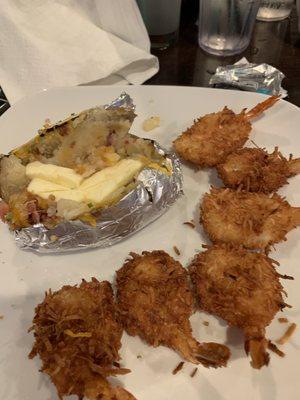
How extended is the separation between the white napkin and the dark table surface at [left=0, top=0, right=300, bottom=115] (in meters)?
0.13

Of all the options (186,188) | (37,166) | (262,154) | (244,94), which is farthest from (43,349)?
(244,94)

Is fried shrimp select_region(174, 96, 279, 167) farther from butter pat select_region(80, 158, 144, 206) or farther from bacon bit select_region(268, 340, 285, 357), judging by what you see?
bacon bit select_region(268, 340, 285, 357)

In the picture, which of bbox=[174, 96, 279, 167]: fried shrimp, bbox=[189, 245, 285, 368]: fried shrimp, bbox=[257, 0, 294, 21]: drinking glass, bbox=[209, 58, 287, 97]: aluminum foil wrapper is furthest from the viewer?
bbox=[257, 0, 294, 21]: drinking glass

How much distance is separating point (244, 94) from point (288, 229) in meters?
0.74

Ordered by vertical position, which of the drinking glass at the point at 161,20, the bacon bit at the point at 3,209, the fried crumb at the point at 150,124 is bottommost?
the bacon bit at the point at 3,209

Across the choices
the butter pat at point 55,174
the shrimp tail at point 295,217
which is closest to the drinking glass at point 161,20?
the butter pat at point 55,174

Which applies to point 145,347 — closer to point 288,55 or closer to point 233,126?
point 233,126

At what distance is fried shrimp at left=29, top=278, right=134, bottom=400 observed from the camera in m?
1.09

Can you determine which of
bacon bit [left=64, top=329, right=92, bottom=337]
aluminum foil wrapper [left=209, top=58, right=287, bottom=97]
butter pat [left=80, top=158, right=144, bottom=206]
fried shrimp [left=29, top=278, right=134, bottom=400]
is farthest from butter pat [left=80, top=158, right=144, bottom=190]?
aluminum foil wrapper [left=209, top=58, right=287, bottom=97]

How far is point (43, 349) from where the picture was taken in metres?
1.16

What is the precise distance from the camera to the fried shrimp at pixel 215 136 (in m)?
1.68

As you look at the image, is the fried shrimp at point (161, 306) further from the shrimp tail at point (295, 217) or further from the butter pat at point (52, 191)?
the shrimp tail at point (295, 217)

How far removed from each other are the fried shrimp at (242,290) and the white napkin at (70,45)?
111cm

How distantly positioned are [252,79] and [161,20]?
24.4 inches
